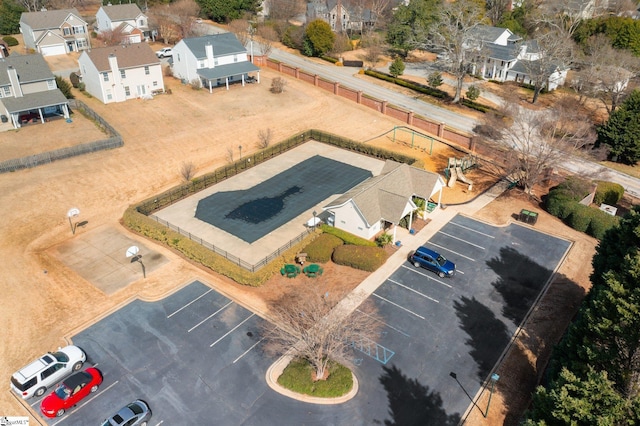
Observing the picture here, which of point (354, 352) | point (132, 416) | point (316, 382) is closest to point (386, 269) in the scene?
point (354, 352)

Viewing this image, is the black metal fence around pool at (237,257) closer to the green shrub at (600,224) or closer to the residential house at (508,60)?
the green shrub at (600,224)

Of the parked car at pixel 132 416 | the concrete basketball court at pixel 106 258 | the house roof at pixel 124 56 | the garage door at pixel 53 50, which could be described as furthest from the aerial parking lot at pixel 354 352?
the garage door at pixel 53 50

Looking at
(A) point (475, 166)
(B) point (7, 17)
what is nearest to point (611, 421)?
Answer: (A) point (475, 166)

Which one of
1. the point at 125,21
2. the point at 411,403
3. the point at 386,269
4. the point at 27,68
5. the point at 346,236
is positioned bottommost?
the point at 411,403

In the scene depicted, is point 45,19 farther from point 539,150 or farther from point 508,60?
point 539,150

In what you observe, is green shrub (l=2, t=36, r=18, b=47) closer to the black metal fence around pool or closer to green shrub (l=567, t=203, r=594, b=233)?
the black metal fence around pool

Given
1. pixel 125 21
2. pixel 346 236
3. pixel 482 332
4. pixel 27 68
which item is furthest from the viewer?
pixel 125 21

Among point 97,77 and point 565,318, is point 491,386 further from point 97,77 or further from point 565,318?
point 97,77
